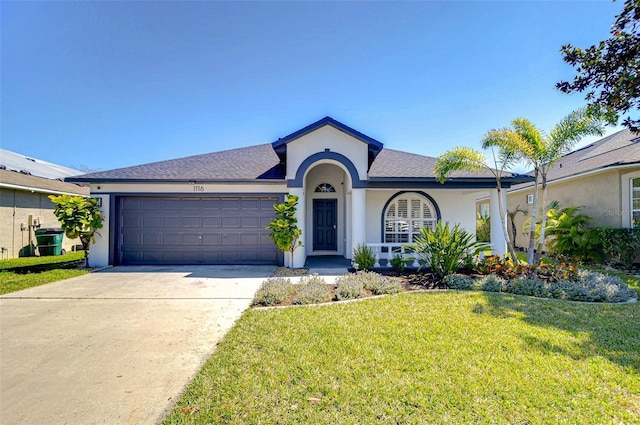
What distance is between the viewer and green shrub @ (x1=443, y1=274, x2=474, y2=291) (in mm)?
7293

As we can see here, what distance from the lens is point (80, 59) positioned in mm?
12375

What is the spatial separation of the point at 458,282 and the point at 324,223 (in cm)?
707

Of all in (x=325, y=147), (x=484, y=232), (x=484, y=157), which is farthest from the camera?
(x=484, y=232)

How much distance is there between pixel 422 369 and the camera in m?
3.48

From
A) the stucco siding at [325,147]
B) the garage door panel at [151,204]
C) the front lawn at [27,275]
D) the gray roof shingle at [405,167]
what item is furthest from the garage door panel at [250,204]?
the front lawn at [27,275]

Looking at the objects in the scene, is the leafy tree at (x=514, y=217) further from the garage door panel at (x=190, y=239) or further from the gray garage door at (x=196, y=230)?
the garage door panel at (x=190, y=239)

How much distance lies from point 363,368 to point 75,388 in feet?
11.2

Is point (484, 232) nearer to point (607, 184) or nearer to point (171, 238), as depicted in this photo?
point (607, 184)

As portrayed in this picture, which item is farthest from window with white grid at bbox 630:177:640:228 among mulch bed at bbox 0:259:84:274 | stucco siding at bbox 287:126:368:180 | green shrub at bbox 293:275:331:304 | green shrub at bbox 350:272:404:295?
mulch bed at bbox 0:259:84:274

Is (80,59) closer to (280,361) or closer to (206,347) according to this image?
(206,347)

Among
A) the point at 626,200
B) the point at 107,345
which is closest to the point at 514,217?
the point at 626,200

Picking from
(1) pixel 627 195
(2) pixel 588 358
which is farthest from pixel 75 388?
(1) pixel 627 195

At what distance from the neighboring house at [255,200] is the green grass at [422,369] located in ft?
18.3

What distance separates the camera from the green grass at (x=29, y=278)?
7.82 m
